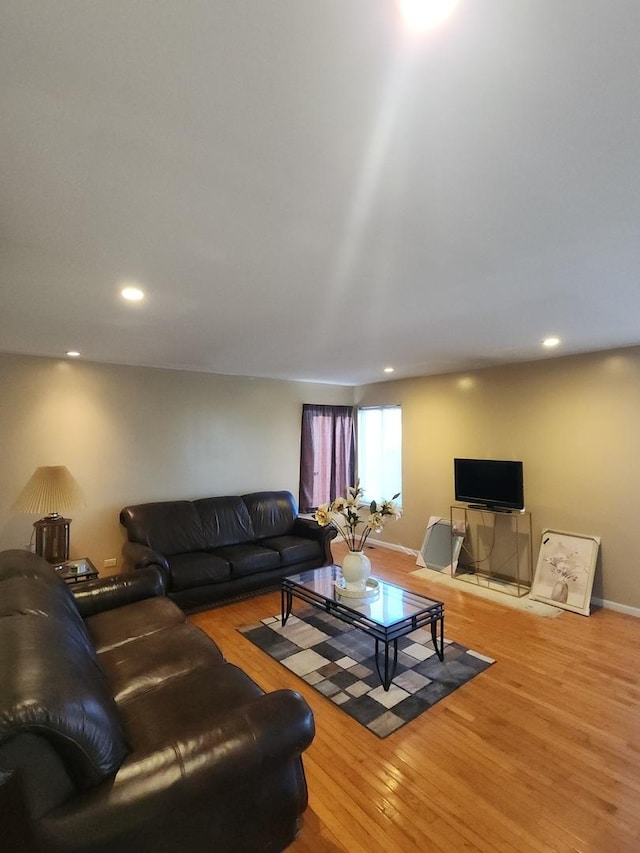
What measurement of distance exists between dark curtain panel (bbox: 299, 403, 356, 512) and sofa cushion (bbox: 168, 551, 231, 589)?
195 centimetres

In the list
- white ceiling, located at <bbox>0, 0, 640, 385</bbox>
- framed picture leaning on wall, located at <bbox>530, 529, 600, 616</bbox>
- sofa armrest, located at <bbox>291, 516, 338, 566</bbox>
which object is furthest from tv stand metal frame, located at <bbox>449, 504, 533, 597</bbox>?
white ceiling, located at <bbox>0, 0, 640, 385</bbox>

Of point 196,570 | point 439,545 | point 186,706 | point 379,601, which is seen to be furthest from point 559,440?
point 186,706

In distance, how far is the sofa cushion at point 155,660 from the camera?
194 centimetres

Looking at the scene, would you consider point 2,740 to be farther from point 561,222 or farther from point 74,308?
point 561,222

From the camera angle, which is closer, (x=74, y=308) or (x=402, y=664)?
(x=74, y=308)

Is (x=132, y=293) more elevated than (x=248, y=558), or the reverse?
(x=132, y=293)

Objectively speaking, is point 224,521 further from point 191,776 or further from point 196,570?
point 191,776

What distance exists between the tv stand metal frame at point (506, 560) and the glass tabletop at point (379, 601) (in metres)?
1.61

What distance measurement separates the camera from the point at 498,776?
79.0 inches

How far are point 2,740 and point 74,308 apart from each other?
211 centimetres

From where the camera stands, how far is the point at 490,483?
4.54 meters

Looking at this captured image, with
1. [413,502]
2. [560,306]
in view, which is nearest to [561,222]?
[560,306]

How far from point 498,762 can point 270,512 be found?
3.31m

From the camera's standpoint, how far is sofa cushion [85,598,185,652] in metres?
2.34
